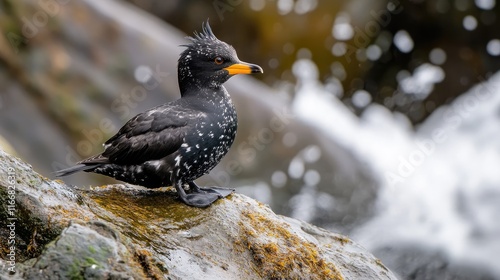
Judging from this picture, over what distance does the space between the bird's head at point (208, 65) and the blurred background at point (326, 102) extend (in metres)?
3.19

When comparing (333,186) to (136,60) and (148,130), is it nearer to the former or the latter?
(136,60)

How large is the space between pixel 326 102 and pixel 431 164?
8.54ft

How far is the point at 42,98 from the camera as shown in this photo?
965 cm

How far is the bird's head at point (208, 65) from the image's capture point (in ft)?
18.3

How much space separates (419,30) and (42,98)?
8.83m

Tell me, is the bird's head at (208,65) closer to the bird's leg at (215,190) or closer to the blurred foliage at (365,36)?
the bird's leg at (215,190)

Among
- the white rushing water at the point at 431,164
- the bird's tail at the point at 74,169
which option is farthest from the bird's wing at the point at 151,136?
the white rushing water at the point at 431,164

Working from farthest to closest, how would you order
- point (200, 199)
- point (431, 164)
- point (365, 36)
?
point (365, 36)
point (431, 164)
point (200, 199)

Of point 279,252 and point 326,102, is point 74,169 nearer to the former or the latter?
point 279,252

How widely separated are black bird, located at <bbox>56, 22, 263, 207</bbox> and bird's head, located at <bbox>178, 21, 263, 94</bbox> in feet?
0.51

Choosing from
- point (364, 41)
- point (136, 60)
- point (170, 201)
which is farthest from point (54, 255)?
point (364, 41)

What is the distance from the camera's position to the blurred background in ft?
31.9

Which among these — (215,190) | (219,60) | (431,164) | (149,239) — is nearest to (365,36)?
(431,164)

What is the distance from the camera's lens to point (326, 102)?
14.2 meters
